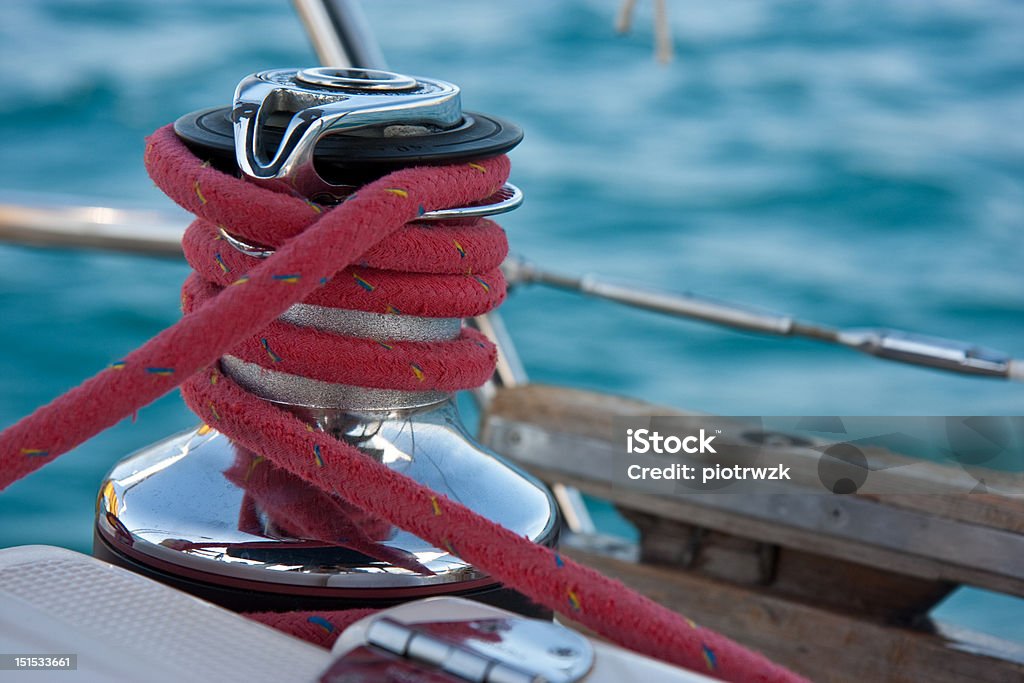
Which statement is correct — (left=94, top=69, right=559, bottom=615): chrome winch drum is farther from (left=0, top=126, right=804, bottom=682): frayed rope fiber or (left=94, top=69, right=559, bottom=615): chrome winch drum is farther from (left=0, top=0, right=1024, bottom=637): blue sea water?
(left=0, top=0, right=1024, bottom=637): blue sea water

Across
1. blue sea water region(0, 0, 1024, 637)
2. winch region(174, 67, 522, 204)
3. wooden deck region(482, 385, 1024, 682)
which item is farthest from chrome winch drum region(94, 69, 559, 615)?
blue sea water region(0, 0, 1024, 637)

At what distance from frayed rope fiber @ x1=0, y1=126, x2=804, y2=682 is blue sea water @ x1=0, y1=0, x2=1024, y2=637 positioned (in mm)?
3308

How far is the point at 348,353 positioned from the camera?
2.14 ft

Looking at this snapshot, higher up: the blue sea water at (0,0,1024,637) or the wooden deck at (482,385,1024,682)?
the wooden deck at (482,385,1024,682)

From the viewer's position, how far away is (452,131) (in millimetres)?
679

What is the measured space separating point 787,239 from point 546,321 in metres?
1.49

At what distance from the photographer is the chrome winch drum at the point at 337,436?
2.04ft

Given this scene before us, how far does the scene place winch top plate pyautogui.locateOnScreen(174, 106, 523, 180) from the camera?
62 centimetres

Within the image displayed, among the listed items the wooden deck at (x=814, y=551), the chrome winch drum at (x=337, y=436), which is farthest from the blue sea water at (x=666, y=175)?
the chrome winch drum at (x=337, y=436)

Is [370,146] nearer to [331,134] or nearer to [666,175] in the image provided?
[331,134]

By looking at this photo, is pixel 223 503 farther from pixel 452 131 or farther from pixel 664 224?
pixel 664 224

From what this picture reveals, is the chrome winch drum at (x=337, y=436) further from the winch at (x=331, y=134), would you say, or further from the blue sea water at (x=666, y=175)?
the blue sea water at (x=666, y=175)

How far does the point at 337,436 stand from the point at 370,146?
0.16 meters

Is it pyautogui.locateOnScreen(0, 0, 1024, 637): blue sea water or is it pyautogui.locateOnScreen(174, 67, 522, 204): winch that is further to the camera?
pyautogui.locateOnScreen(0, 0, 1024, 637): blue sea water
